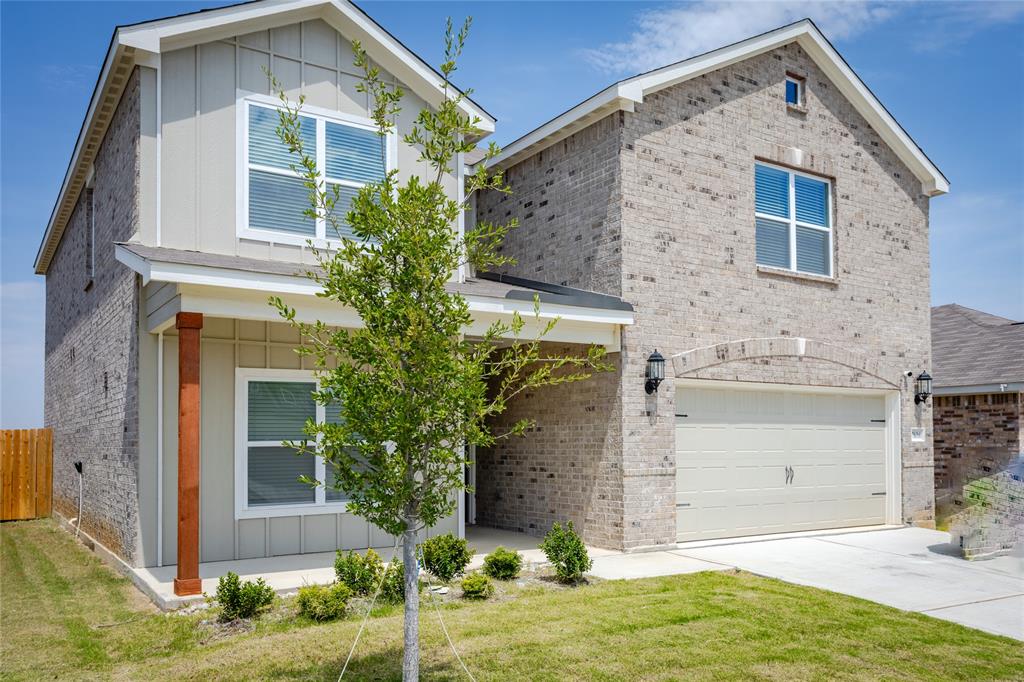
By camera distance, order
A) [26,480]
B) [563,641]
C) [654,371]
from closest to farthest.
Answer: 1. [563,641]
2. [654,371]
3. [26,480]

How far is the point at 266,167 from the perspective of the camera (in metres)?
9.91

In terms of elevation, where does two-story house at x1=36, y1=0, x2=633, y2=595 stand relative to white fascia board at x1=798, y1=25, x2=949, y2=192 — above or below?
below

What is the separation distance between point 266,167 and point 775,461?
840cm

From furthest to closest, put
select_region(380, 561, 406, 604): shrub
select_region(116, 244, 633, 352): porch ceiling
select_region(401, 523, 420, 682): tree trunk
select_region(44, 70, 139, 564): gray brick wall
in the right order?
1. select_region(44, 70, 139, 564): gray brick wall
2. select_region(116, 244, 633, 352): porch ceiling
3. select_region(380, 561, 406, 604): shrub
4. select_region(401, 523, 420, 682): tree trunk

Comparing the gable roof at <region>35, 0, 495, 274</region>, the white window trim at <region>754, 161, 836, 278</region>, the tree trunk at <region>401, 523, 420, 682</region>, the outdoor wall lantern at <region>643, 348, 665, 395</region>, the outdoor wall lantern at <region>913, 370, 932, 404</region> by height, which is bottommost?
the tree trunk at <region>401, 523, 420, 682</region>

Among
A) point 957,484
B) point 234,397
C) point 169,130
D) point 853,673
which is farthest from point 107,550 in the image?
point 957,484

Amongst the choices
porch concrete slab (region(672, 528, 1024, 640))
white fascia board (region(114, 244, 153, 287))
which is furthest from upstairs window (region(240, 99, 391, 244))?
porch concrete slab (region(672, 528, 1024, 640))

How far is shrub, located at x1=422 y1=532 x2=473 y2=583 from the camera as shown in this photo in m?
8.47

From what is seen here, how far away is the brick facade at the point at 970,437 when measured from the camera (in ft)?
46.9

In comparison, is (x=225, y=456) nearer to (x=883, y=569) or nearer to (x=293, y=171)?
(x=293, y=171)

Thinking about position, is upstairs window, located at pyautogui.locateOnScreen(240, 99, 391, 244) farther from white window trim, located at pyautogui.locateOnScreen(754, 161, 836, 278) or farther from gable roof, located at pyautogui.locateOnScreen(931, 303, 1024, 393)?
gable roof, located at pyautogui.locateOnScreen(931, 303, 1024, 393)

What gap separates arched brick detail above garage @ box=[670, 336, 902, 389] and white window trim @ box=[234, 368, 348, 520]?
502 centimetres

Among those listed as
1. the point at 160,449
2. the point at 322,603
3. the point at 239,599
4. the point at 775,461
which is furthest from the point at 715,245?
the point at 239,599

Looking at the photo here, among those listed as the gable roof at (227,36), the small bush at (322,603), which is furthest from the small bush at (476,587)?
the gable roof at (227,36)
